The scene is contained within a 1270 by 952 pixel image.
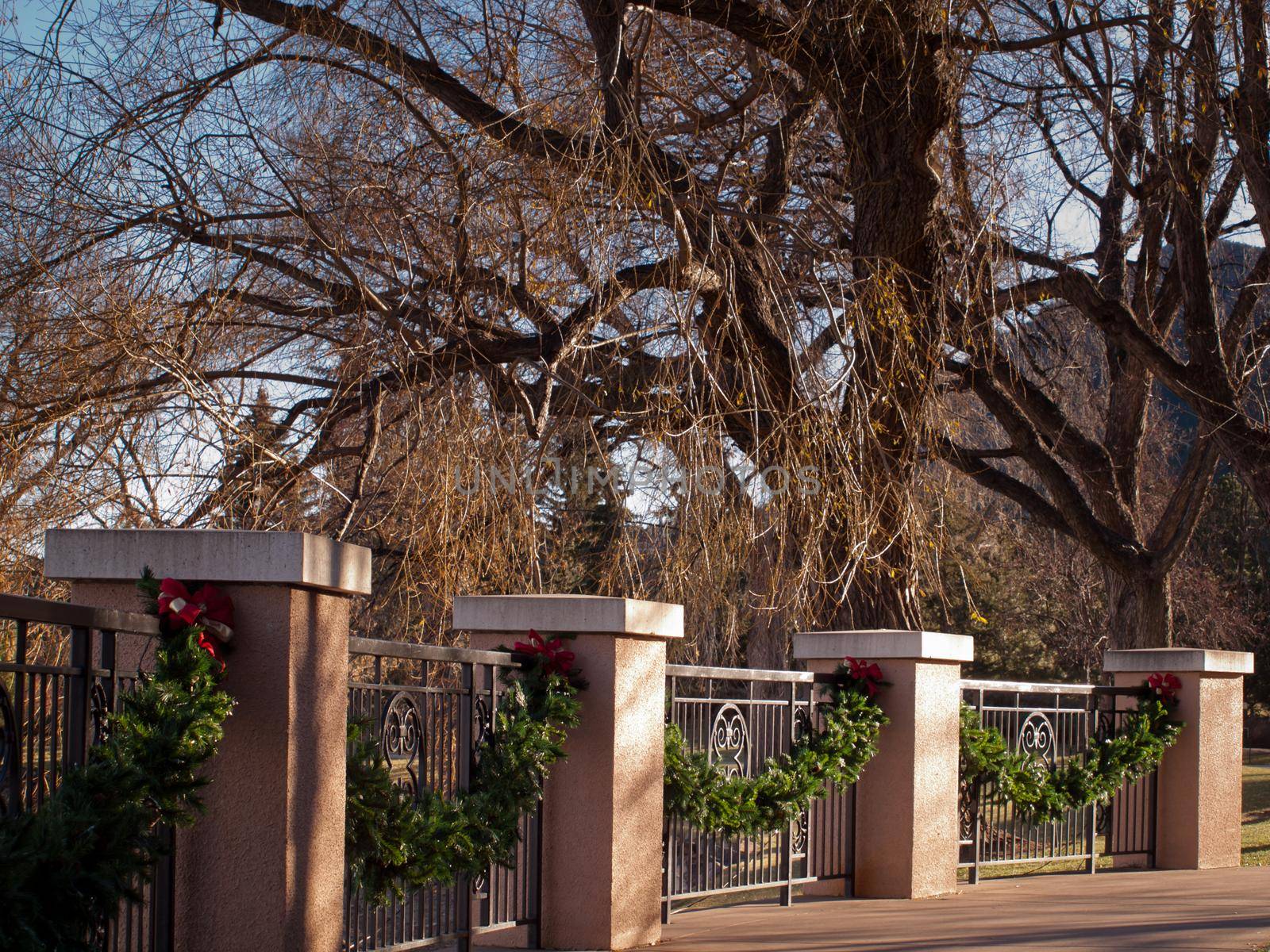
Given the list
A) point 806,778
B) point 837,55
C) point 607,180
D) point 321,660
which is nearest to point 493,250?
point 607,180

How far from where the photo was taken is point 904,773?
9.08 meters

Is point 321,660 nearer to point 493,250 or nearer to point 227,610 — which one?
point 227,610

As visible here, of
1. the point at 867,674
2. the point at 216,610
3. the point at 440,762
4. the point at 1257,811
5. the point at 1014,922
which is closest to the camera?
the point at 216,610

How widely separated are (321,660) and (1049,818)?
7.31 meters

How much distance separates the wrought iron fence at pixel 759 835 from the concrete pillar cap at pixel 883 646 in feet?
0.82

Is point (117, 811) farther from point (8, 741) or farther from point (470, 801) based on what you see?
point (470, 801)

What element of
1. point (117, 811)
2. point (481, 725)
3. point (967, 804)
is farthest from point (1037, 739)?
point (117, 811)

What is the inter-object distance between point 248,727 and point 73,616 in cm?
85

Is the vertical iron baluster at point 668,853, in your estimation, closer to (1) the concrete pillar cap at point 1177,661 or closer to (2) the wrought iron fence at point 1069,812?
(2) the wrought iron fence at point 1069,812

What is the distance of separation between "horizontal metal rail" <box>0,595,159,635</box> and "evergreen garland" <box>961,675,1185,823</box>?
7083 millimetres

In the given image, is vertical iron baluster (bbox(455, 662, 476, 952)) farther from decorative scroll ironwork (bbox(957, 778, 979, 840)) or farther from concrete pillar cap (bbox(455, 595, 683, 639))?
decorative scroll ironwork (bbox(957, 778, 979, 840))

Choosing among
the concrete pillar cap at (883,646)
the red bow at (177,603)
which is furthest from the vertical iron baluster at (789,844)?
the red bow at (177,603)

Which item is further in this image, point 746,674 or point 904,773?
point 904,773

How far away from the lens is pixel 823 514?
8.57 metres
